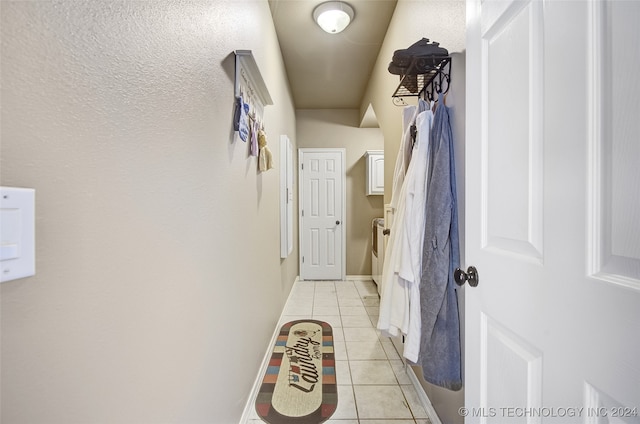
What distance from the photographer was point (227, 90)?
1.18 metres

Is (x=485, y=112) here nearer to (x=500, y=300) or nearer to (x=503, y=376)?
(x=500, y=300)

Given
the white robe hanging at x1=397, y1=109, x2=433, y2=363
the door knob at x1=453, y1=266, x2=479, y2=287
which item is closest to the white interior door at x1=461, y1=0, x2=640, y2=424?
the door knob at x1=453, y1=266, x2=479, y2=287

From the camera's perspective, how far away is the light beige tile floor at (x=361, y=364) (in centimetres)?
150

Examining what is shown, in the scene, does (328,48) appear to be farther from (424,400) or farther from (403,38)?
(424,400)

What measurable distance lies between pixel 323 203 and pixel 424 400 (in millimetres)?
2973

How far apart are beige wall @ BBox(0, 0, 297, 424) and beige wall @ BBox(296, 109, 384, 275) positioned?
3.19 m

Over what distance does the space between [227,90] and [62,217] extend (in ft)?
3.00

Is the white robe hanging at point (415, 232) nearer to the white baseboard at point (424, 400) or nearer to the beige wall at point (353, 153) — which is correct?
the white baseboard at point (424, 400)

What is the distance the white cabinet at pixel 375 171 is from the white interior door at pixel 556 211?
3.10 meters

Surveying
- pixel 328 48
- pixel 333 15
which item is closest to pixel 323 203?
pixel 328 48

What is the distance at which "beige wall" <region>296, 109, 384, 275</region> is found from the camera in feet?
13.9

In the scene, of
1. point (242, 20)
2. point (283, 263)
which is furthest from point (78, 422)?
point (283, 263)

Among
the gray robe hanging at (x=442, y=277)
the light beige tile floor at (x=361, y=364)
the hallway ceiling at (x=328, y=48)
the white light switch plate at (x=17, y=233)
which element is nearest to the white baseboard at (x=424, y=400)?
the light beige tile floor at (x=361, y=364)

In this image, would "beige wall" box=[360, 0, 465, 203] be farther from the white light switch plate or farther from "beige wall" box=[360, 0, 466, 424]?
the white light switch plate
